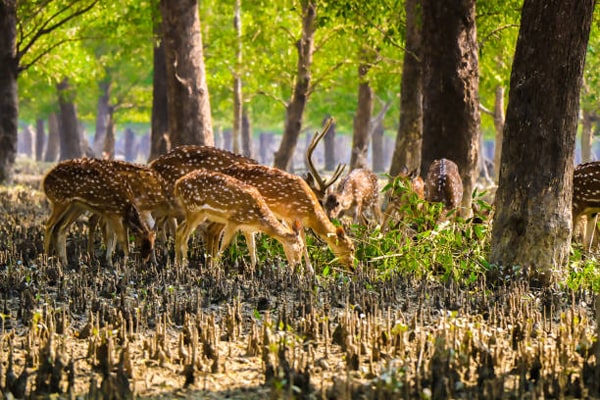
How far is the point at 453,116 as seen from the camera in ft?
33.7

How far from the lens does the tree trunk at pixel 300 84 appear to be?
19109 millimetres

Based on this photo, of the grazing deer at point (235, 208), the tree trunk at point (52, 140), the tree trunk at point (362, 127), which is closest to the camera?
the grazing deer at point (235, 208)

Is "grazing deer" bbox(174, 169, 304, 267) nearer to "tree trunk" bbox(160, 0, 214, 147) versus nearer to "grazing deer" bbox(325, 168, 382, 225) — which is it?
"grazing deer" bbox(325, 168, 382, 225)

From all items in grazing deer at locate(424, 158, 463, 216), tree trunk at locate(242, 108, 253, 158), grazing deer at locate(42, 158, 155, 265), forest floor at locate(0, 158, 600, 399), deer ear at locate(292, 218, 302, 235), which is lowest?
forest floor at locate(0, 158, 600, 399)

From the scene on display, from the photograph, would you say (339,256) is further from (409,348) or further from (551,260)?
(409,348)

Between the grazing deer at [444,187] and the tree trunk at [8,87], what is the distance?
39.2 feet

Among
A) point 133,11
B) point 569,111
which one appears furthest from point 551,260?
point 133,11

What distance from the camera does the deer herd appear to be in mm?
7875

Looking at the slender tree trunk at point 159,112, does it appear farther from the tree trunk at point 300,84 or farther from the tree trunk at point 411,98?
the tree trunk at point 411,98

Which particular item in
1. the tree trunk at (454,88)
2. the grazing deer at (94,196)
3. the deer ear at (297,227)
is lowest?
the deer ear at (297,227)

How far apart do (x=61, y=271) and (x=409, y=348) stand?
3.69m

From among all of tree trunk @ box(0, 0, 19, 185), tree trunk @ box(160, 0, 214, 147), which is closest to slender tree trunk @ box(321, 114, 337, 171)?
tree trunk @ box(0, 0, 19, 185)

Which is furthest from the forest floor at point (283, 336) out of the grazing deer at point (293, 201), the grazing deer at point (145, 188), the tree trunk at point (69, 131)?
the tree trunk at point (69, 131)

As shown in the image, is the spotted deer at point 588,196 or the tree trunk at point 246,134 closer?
the spotted deer at point 588,196
